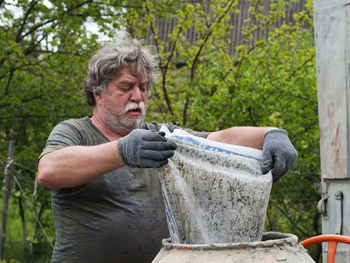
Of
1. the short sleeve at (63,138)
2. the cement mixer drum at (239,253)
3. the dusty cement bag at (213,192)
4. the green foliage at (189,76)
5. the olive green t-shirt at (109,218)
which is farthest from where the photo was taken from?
the green foliage at (189,76)

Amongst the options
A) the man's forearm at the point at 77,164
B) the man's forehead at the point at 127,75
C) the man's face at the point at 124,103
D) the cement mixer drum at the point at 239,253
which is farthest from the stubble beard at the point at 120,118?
the cement mixer drum at the point at 239,253

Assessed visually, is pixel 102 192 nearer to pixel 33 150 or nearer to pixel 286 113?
pixel 286 113

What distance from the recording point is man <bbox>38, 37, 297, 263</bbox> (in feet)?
6.72

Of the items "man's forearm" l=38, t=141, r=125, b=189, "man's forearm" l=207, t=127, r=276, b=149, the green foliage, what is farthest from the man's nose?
the green foliage

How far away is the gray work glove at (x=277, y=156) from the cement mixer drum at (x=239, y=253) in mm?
281

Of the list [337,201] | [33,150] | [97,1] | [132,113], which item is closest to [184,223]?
[132,113]

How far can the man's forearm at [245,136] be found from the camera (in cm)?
240

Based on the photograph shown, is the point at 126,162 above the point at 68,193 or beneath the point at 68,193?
above

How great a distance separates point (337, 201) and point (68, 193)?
84.8 inches

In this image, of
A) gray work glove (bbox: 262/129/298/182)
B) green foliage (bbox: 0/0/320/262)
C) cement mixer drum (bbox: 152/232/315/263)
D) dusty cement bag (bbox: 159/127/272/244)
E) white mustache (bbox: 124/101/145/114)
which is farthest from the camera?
green foliage (bbox: 0/0/320/262)

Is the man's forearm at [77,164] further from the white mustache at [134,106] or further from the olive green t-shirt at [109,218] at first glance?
the white mustache at [134,106]

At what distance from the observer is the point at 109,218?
252cm

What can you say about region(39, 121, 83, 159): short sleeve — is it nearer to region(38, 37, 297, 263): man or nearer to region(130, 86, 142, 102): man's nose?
region(38, 37, 297, 263): man

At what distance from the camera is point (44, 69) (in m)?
6.00
